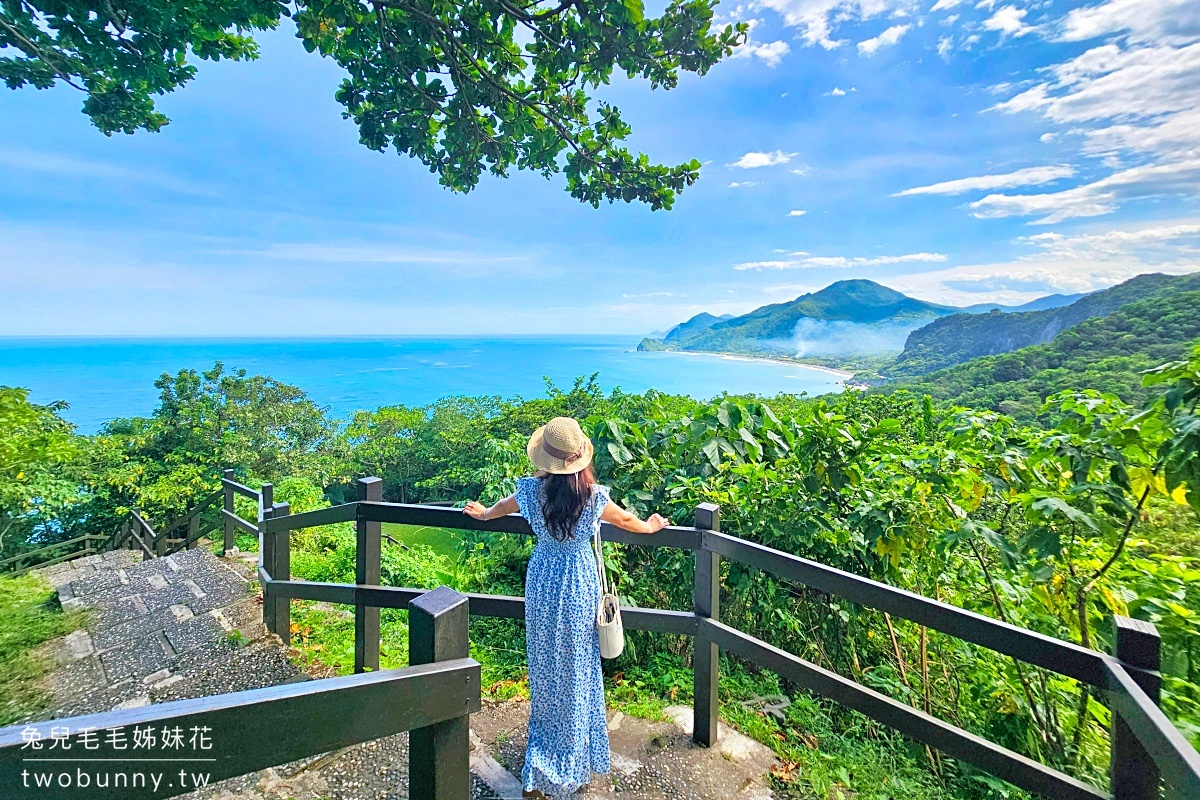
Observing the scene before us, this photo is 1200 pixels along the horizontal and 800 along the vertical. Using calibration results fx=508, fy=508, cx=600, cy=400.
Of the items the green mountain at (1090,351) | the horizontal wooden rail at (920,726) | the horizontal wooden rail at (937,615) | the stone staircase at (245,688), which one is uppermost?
the green mountain at (1090,351)

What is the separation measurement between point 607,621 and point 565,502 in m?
0.55

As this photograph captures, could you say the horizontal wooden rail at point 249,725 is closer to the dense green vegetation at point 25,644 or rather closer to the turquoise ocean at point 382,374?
the dense green vegetation at point 25,644

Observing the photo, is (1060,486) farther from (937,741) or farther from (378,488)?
(378,488)

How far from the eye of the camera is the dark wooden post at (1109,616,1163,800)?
127cm

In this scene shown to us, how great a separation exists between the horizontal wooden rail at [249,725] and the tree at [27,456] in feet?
27.4

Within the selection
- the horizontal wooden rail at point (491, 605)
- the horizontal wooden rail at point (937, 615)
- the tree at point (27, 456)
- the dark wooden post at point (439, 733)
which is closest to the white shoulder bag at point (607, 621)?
the horizontal wooden rail at point (491, 605)

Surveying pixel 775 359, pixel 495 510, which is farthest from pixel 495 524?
pixel 775 359

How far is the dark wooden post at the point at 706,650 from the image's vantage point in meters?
2.29

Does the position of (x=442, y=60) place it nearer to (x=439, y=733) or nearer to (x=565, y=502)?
(x=565, y=502)

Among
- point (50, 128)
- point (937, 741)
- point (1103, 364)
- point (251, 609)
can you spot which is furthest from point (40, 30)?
point (50, 128)

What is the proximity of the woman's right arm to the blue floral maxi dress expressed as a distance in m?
0.05

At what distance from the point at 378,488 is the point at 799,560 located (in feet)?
7.03

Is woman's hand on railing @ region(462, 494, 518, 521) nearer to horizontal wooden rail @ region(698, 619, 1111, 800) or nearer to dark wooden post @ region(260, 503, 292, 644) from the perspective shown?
horizontal wooden rail @ region(698, 619, 1111, 800)

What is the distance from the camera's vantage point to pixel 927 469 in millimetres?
2359
